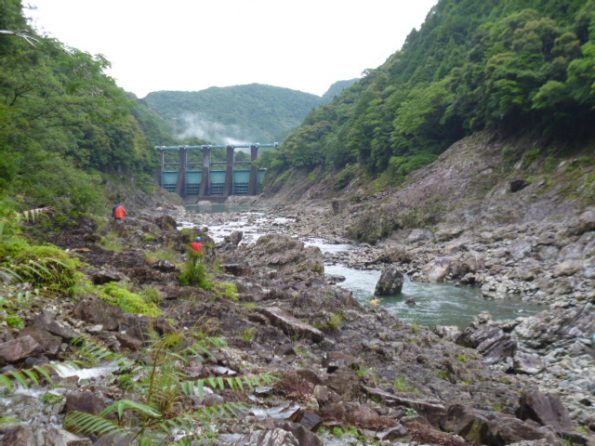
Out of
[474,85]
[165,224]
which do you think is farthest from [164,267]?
[474,85]

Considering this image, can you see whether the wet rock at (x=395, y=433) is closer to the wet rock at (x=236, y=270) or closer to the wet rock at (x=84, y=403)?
the wet rock at (x=84, y=403)

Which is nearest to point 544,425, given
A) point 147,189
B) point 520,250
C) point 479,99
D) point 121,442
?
point 121,442

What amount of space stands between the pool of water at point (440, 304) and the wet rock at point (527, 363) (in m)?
3.57

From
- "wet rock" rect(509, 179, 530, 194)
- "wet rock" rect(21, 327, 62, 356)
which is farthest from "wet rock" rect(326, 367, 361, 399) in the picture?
"wet rock" rect(509, 179, 530, 194)

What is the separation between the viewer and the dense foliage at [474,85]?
30328 millimetres

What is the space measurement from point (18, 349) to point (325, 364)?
16.6ft

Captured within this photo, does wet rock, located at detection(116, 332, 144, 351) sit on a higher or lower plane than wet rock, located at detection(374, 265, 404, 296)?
higher

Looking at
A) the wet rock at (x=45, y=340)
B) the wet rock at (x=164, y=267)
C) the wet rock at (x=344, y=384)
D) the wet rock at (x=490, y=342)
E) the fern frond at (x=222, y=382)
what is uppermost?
the fern frond at (x=222, y=382)

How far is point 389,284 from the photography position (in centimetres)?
1938

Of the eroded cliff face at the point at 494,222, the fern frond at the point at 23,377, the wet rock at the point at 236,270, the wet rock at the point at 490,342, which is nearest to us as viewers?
the fern frond at the point at 23,377

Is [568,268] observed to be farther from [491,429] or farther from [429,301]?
[491,429]

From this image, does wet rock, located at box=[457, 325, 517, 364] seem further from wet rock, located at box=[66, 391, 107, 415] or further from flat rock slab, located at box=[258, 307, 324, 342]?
wet rock, located at box=[66, 391, 107, 415]

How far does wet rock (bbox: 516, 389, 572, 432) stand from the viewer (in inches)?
274

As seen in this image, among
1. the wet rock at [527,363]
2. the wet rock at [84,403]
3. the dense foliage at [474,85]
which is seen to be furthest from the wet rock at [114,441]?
the dense foliage at [474,85]
